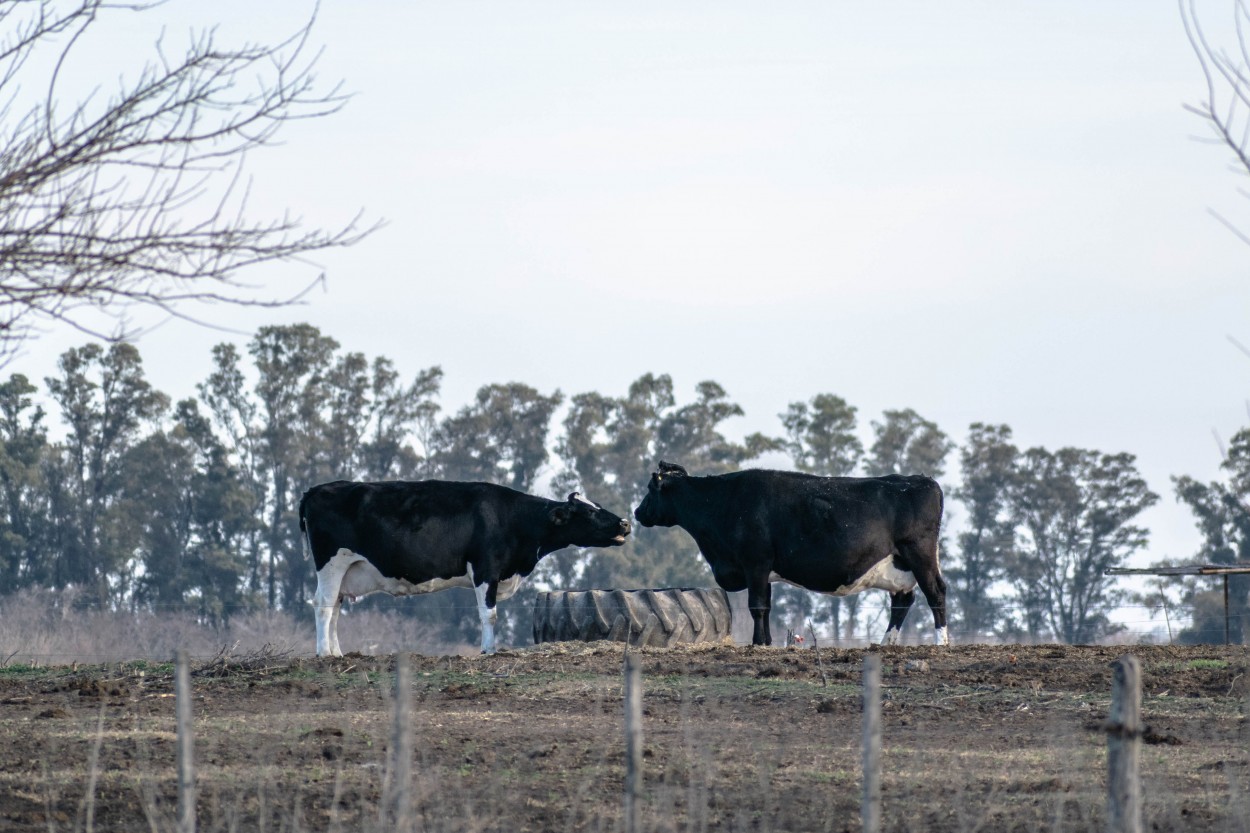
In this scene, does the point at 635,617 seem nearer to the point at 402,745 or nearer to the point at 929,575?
the point at 929,575

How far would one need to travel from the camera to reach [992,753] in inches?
433

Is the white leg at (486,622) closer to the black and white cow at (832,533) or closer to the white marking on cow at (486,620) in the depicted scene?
the white marking on cow at (486,620)

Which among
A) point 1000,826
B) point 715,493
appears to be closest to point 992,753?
point 1000,826

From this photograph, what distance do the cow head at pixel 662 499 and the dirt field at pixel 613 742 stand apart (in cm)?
494

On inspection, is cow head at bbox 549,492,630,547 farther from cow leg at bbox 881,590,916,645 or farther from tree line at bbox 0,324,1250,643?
tree line at bbox 0,324,1250,643

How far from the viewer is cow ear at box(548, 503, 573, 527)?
20156mm

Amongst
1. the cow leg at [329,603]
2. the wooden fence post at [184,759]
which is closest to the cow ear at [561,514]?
the cow leg at [329,603]

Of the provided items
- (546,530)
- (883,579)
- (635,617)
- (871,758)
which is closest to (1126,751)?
(871,758)

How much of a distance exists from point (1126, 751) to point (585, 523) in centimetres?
1413

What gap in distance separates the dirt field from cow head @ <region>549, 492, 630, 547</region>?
13.0 ft

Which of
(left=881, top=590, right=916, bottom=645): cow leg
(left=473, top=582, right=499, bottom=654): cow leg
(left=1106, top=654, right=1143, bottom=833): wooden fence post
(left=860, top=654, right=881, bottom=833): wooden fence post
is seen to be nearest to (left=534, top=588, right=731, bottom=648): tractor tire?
(left=473, top=582, right=499, bottom=654): cow leg

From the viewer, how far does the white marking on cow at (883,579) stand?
2011cm

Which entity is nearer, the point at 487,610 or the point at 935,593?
the point at 487,610

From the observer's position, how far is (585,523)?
20.7 meters
